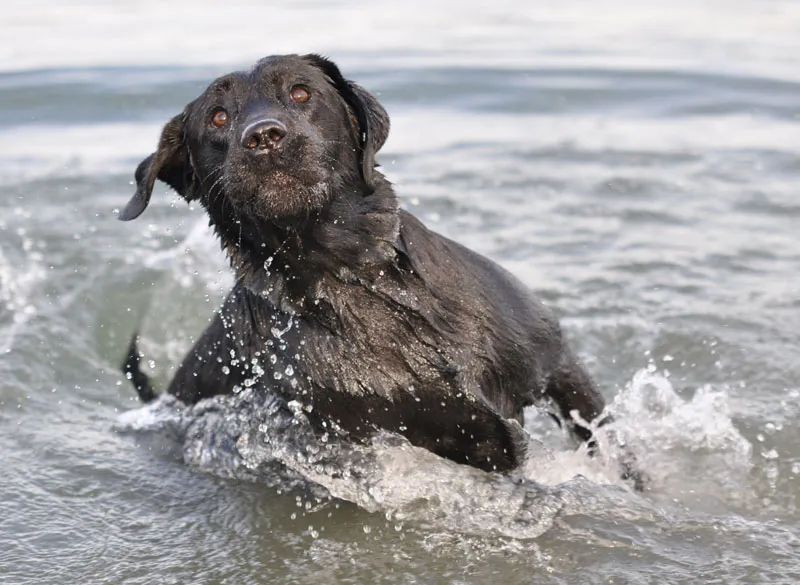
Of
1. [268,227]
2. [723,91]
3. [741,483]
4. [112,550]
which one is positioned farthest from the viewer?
[723,91]

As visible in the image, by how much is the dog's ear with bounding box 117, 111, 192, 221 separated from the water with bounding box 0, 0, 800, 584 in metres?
0.96

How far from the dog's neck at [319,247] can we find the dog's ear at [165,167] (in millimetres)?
289

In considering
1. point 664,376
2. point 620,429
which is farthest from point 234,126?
point 664,376

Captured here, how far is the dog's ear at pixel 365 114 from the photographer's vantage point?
4.36m

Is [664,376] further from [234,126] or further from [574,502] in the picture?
[234,126]

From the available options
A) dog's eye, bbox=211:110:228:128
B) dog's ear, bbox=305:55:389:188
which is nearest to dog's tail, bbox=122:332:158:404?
dog's eye, bbox=211:110:228:128

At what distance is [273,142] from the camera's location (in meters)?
4.07

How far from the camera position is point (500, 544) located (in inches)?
176

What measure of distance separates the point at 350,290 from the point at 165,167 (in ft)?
2.91

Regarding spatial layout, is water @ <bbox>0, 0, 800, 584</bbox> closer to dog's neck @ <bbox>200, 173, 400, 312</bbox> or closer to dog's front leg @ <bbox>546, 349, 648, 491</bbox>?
dog's front leg @ <bbox>546, 349, 648, 491</bbox>

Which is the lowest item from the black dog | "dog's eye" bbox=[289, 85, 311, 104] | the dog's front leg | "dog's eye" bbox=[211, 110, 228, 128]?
the dog's front leg

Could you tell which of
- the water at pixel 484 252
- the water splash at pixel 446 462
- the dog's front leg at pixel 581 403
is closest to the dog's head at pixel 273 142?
the water splash at pixel 446 462

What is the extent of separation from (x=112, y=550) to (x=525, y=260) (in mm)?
3592

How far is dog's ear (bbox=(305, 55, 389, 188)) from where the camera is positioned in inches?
172
